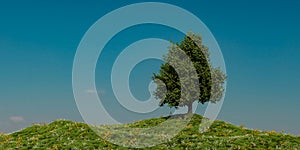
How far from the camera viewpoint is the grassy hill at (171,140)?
24.6m

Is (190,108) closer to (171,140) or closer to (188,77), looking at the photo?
(188,77)

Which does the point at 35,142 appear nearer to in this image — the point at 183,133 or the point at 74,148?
the point at 74,148

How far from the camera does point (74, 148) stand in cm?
2461

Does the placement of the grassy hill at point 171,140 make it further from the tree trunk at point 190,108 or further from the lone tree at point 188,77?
the lone tree at point 188,77

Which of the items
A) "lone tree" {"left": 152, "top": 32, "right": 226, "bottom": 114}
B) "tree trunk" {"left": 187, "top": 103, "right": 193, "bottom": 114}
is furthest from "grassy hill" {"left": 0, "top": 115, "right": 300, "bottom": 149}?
"lone tree" {"left": 152, "top": 32, "right": 226, "bottom": 114}

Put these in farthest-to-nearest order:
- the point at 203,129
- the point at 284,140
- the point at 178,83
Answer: the point at 178,83 < the point at 203,129 < the point at 284,140

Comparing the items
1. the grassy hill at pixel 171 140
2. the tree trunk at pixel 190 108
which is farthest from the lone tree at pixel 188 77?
the grassy hill at pixel 171 140

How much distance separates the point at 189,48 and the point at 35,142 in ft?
58.2

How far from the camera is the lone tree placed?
34.6 meters

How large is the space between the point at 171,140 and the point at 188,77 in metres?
10.4

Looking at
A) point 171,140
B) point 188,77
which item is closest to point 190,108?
point 188,77

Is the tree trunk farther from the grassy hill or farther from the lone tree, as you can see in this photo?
the grassy hill

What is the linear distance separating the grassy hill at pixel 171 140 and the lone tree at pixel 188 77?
2305 mm

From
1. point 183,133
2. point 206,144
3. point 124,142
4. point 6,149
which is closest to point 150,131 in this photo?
point 183,133
